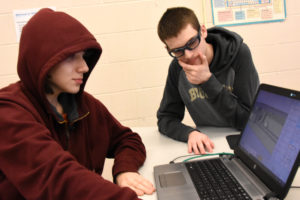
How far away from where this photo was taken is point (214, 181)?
2.23 feet

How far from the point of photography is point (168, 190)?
0.68 m

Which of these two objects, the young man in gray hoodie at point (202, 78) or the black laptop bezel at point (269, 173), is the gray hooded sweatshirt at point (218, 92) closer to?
the young man in gray hoodie at point (202, 78)

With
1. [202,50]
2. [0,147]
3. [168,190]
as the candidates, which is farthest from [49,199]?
[202,50]

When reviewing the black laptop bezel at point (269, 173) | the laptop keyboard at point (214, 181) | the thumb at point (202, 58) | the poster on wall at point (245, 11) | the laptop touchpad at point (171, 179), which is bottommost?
the laptop touchpad at point (171, 179)

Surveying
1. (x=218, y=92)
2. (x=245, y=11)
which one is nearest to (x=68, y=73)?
(x=218, y=92)

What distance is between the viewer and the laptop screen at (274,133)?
54cm

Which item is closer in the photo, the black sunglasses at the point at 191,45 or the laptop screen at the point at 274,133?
the laptop screen at the point at 274,133

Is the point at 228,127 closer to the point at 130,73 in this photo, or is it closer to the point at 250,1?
the point at 130,73

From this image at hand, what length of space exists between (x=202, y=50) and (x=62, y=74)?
680 millimetres

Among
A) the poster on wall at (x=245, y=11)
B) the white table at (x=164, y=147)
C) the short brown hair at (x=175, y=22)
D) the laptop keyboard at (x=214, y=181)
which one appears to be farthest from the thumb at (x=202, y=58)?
the poster on wall at (x=245, y=11)

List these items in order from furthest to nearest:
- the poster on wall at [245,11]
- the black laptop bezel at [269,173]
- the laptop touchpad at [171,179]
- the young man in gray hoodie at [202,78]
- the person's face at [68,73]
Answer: the poster on wall at [245,11] < the young man in gray hoodie at [202,78] < the person's face at [68,73] < the laptop touchpad at [171,179] < the black laptop bezel at [269,173]

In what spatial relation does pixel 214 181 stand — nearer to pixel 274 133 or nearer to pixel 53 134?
pixel 274 133

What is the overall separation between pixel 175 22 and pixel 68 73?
0.57 metres

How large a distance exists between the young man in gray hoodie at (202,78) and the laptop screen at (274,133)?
222mm
